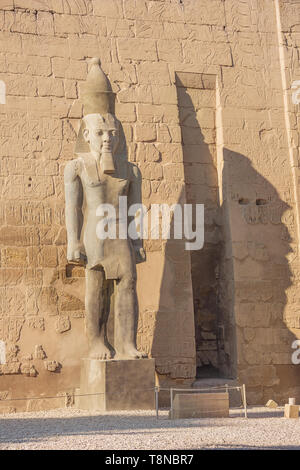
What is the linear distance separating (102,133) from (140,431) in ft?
9.09

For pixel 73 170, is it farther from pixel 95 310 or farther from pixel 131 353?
pixel 131 353

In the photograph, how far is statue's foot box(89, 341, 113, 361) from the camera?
262 inches

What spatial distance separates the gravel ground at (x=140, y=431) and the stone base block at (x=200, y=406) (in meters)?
0.12

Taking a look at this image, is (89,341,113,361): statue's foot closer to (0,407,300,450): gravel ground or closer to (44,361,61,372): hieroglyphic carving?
(0,407,300,450): gravel ground

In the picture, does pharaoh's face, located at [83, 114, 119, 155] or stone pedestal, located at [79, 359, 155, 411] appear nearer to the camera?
stone pedestal, located at [79, 359, 155, 411]

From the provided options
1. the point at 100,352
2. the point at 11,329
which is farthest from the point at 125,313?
the point at 11,329

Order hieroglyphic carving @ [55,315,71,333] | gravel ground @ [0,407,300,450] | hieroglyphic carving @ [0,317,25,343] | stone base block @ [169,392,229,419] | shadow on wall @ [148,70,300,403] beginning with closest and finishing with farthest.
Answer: gravel ground @ [0,407,300,450] < stone base block @ [169,392,229,419] < hieroglyphic carving @ [0,317,25,343] < hieroglyphic carving @ [55,315,71,333] < shadow on wall @ [148,70,300,403]

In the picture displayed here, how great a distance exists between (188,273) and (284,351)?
1.35 metres

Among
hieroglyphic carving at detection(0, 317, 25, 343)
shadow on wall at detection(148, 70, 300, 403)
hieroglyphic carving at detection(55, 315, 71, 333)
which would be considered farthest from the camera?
shadow on wall at detection(148, 70, 300, 403)

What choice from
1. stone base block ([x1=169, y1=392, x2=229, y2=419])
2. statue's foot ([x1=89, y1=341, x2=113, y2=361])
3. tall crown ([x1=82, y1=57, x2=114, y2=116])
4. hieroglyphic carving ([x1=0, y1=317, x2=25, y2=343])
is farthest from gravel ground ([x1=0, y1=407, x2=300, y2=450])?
tall crown ([x1=82, y1=57, x2=114, y2=116])

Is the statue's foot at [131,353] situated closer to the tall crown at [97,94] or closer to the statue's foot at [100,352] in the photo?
the statue's foot at [100,352]

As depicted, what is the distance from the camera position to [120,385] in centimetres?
646

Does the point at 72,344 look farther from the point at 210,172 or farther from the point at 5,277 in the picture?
the point at 210,172

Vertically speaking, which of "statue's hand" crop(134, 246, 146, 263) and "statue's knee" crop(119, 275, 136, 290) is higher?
"statue's hand" crop(134, 246, 146, 263)
